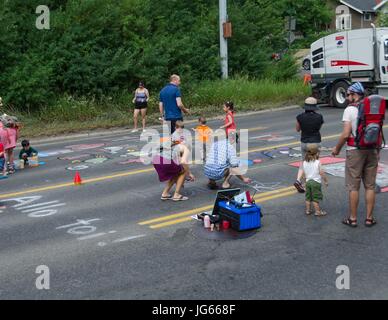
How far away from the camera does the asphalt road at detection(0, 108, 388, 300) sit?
607cm

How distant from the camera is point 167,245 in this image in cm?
746

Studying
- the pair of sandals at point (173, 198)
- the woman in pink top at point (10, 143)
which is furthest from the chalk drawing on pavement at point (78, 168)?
the pair of sandals at point (173, 198)

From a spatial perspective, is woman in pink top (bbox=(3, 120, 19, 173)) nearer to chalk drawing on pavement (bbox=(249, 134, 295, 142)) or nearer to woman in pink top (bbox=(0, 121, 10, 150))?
woman in pink top (bbox=(0, 121, 10, 150))

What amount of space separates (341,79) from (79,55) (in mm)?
10561

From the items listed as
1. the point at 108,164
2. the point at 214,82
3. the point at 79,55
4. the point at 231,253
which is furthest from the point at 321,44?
the point at 231,253

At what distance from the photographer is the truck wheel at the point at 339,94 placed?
23.8 meters

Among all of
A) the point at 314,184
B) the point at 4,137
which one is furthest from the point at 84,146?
the point at 314,184

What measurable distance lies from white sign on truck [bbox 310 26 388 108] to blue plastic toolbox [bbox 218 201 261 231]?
14685 mm

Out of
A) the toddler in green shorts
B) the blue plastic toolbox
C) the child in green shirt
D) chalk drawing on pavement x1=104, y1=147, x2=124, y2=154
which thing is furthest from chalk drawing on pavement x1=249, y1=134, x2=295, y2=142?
the blue plastic toolbox

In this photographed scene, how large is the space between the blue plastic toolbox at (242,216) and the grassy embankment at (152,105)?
11.4m

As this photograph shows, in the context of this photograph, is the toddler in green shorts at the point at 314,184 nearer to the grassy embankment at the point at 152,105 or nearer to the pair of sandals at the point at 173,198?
the pair of sandals at the point at 173,198

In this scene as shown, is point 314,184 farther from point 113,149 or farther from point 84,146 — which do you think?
point 84,146

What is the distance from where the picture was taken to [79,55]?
22078mm

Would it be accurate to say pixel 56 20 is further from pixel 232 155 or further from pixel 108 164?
pixel 232 155
